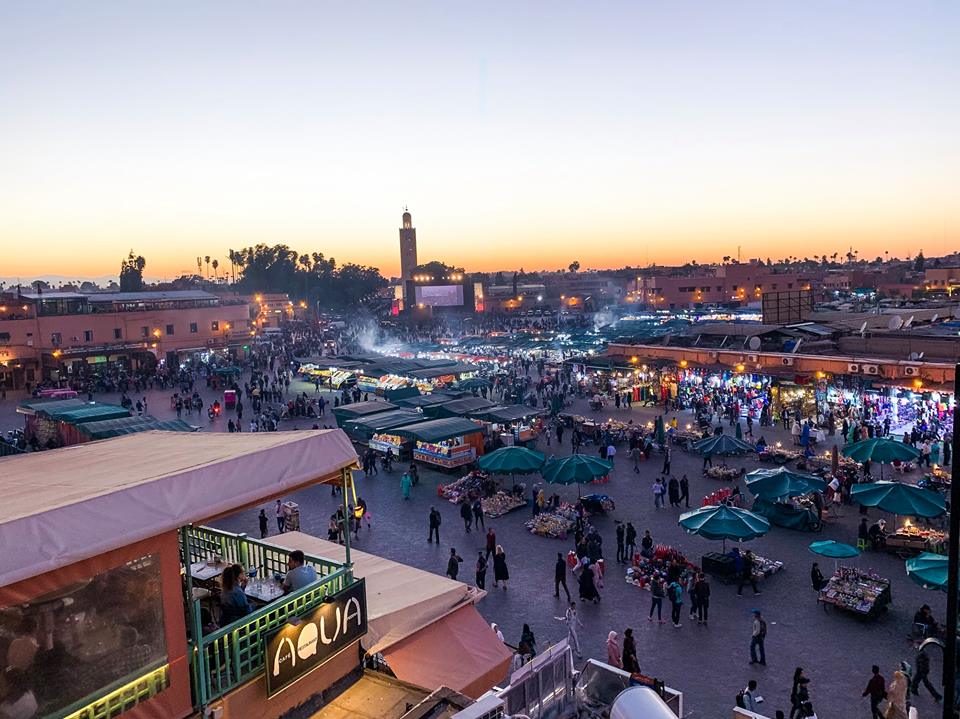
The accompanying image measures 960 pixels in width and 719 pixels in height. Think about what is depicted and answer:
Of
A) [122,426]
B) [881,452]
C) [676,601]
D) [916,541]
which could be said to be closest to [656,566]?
[676,601]

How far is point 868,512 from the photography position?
1798cm

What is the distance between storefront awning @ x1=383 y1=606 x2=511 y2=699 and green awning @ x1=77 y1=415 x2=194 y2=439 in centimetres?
1773

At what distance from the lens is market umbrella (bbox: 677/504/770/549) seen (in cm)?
1406

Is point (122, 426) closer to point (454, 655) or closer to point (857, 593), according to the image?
point (454, 655)

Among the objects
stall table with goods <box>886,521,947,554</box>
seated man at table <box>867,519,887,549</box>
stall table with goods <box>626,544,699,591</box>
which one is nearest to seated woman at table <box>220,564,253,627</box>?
stall table with goods <box>626,544,699,591</box>

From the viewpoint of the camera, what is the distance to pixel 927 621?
11805 mm

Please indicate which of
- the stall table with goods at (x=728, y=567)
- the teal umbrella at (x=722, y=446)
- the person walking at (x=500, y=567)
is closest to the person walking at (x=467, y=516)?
the person walking at (x=500, y=567)

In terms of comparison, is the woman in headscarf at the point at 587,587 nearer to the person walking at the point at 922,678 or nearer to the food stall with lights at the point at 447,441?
the person walking at the point at 922,678

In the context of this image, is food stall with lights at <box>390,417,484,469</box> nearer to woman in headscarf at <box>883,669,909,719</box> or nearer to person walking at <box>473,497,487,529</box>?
person walking at <box>473,497,487,529</box>

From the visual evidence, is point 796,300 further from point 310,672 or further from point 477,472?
point 310,672

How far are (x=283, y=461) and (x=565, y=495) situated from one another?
1656cm

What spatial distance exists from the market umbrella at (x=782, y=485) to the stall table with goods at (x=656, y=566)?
3.08 metres

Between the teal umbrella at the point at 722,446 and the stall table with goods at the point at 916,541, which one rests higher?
the teal umbrella at the point at 722,446

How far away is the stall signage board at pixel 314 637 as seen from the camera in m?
5.08
